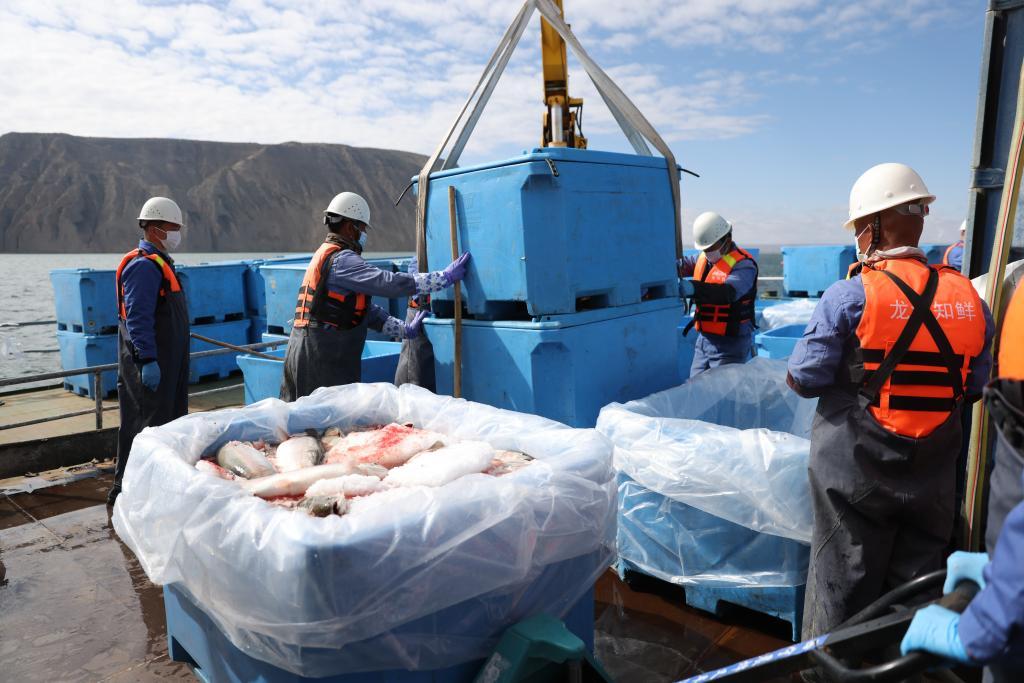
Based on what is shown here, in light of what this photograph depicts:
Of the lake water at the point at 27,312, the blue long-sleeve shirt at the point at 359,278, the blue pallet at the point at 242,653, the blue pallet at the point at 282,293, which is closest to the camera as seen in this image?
the blue pallet at the point at 242,653

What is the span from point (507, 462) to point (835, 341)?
3.73 ft

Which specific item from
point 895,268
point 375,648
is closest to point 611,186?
point 895,268

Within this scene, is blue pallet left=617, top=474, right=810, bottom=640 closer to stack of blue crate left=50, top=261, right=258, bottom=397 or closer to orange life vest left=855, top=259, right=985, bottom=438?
orange life vest left=855, top=259, right=985, bottom=438

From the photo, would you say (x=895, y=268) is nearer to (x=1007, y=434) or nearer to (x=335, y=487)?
(x=1007, y=434)

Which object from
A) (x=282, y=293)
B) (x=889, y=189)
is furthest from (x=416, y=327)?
(x=282, y=293)

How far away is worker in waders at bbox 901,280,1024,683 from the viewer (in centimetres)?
105

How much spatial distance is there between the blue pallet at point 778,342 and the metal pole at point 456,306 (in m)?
2.86

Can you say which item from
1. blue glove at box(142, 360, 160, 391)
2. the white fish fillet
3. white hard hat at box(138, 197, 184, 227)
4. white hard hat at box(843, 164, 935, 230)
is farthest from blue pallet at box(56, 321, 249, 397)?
white hard hat at box(843, 164, 935, 230)

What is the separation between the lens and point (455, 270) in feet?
11.0

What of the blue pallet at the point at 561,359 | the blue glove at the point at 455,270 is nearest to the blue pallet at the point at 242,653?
the blue pallet at the point at 561,359

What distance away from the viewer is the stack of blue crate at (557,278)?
10.1 ft

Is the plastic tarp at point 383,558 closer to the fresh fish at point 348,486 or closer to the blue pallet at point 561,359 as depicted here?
the fresh fish at point 348,486

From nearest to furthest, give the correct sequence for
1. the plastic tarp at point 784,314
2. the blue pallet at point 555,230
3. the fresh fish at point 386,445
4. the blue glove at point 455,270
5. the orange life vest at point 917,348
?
the orange life vest at point 917,348 → the fresh fish at point 386,445 → the blue pallet at point 555,230 → the blue glove at point 455,270 → the plastic tarp at point 784,314

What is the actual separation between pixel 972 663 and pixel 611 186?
102 inches
